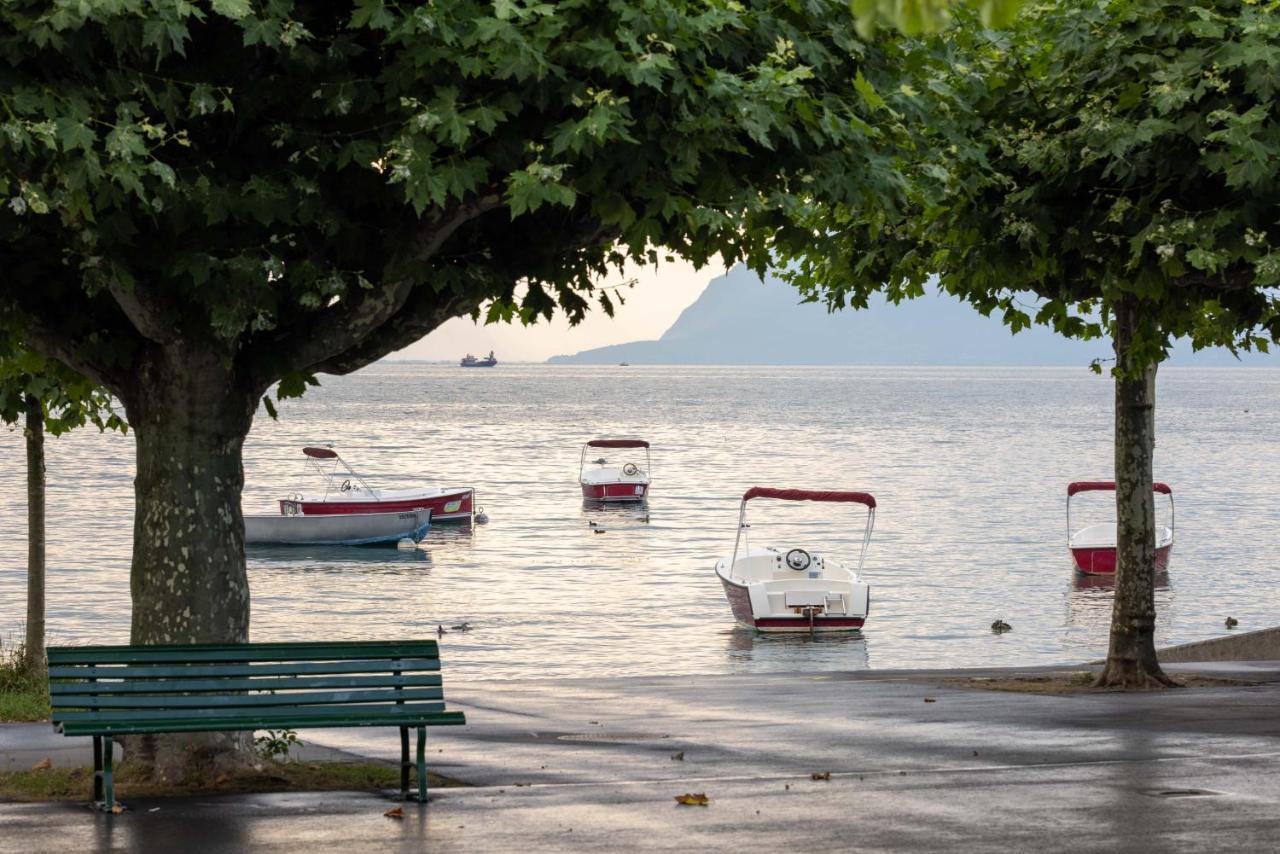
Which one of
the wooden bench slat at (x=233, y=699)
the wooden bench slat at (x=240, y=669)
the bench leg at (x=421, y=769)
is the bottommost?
the bench leg at (x=421, y=769)

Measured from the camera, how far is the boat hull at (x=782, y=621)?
3816cm

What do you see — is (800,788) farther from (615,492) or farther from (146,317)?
(615,492)

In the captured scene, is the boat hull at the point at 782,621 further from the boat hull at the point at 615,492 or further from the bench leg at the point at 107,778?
the boat hull at the point at 615,492

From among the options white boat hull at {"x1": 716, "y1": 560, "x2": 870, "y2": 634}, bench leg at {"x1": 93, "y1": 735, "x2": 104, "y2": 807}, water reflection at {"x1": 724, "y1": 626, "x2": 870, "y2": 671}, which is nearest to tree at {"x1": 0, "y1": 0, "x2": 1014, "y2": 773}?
bench leg at {"x1": 93, "y1": 735, "x2": 104, "y2": 807}

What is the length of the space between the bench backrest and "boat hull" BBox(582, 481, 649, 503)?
211ft

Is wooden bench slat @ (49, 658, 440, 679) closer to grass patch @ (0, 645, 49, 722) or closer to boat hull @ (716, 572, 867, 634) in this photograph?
grass patch @ (0, 645, 49, 722)

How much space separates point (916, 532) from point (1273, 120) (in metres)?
51.4

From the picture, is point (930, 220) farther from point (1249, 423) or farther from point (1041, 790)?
point (1249, 423)

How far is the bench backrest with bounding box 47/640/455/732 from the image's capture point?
9.55 m

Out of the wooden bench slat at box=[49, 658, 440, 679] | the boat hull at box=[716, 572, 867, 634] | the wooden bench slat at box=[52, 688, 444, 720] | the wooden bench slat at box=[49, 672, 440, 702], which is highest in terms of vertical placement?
the wooden bench slat at box=[49, 658, 440, 679]

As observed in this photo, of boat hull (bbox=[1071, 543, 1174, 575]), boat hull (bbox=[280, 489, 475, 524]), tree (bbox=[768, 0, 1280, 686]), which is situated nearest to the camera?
tree (bbox=[768, 0, 1280, 686])

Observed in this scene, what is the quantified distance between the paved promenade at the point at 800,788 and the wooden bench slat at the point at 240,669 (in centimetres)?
75

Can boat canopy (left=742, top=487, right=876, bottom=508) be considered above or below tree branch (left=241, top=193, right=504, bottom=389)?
below

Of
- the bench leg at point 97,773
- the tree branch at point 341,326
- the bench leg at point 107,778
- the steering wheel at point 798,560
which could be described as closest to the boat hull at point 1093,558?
the steering wheel at point 798,560
